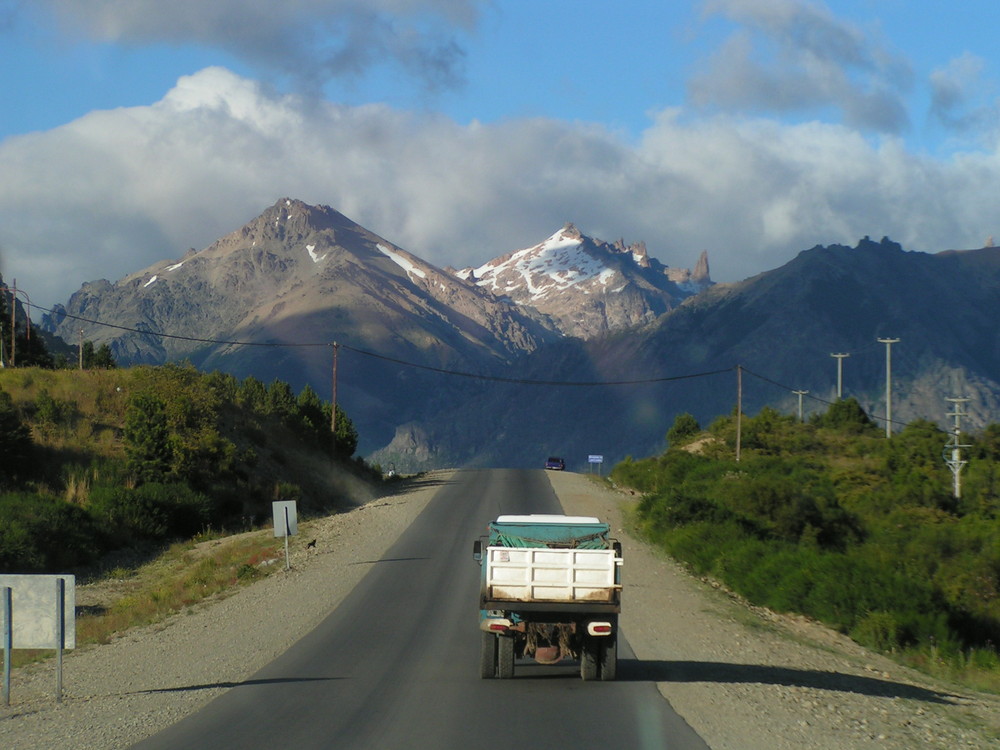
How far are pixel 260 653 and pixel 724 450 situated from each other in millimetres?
57994

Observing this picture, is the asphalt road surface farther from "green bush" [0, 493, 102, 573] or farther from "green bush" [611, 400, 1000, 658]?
"green bush" [0, 493, 102, 573]

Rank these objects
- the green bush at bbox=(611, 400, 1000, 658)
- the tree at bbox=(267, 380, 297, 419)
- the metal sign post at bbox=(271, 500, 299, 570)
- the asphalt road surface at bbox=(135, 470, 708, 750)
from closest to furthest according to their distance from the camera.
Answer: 1. the asphalt road surface at bbox=(135, 470, 708, 750)
2. the green bush at bbox=(611, 400, 1000, 658)
3. the metal sign post at bbox=(271, 500, 299, 570)
4. the tree at bbox=(267, 380, 297, 419)

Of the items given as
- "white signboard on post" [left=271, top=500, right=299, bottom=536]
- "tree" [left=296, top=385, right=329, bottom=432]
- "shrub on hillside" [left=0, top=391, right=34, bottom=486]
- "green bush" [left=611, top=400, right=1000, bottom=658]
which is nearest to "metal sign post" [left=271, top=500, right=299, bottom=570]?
"white signboard on post" [left=271, top=500, right=299, bottom=536]

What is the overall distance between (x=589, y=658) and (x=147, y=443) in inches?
1247

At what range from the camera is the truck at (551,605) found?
41.6ft

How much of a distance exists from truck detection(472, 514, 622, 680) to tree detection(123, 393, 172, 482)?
1200 inches

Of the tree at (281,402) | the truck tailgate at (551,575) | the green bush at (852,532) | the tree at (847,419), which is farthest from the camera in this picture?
the tree at (847,419)

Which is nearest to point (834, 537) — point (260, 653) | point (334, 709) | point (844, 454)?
point (260, 653)

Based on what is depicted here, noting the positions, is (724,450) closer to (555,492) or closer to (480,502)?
(555,492)

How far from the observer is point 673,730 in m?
10.6

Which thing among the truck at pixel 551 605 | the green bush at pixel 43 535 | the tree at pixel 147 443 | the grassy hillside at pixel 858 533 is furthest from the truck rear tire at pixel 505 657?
the tree at pixel 147 443

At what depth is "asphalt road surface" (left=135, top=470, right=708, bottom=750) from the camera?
10.2m

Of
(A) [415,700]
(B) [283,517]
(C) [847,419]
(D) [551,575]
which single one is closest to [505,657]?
(D) [551,575]

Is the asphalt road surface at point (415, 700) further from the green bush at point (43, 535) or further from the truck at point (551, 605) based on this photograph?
the green bush at point (43, 535)
